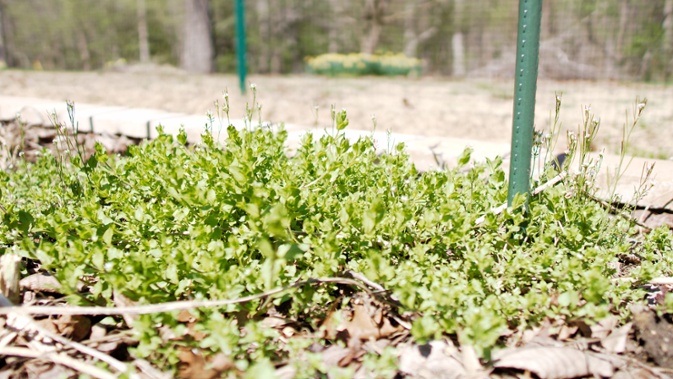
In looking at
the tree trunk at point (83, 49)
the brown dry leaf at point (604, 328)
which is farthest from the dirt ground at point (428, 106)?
the tree trunk at point (83, 49)

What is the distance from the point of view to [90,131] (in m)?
3.73

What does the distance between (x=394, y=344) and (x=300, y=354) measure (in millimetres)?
254

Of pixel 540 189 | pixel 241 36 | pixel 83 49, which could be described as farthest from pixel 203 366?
pixel 83 49

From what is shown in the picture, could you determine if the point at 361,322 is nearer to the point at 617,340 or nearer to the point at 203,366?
the point at 203,366

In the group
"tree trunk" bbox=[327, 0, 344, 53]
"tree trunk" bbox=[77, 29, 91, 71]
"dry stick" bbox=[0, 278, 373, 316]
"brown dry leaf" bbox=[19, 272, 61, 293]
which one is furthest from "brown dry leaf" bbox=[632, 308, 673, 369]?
"tree trunk" bbox=[77, 29, 91, 71]

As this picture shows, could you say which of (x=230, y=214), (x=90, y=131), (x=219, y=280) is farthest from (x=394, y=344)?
(x=90, y=131)

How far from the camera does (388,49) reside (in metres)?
14.9

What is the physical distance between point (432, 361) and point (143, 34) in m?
16.2

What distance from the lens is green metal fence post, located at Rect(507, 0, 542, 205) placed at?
190 centimetres

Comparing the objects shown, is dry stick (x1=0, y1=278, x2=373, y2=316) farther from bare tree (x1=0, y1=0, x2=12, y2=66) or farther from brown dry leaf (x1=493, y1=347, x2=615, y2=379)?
bare tree (x1=0, y1=0, x2=12, y2=66)

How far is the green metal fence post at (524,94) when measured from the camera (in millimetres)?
1900

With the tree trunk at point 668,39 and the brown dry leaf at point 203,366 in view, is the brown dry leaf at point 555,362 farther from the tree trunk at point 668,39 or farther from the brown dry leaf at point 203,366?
the tree trunk at point 668,39

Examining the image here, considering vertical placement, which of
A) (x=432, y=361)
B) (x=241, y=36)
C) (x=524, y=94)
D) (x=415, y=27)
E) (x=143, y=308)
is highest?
(x=415, y=27)

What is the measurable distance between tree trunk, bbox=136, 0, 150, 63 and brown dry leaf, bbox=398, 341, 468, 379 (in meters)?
14.9
